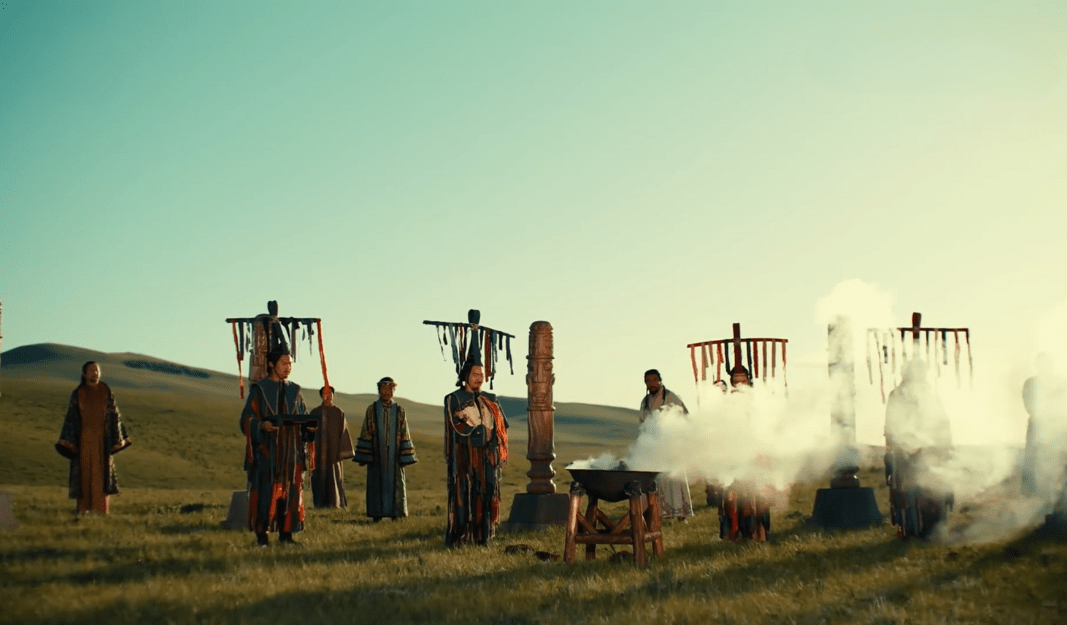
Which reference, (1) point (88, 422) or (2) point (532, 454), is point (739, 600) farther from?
(1) point (88, 422)

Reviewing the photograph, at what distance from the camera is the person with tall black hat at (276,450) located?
462 inches

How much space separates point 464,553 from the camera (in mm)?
11289

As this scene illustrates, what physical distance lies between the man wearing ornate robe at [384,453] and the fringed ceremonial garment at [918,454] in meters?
8.08

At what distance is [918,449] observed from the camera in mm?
12039

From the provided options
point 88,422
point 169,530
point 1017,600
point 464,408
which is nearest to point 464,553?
point 464,408

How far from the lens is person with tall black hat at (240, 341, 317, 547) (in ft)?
38.5

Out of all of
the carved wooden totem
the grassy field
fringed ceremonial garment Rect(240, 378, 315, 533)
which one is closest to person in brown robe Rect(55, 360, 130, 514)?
the grassy field

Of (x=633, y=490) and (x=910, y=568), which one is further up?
(x=633, y=490)

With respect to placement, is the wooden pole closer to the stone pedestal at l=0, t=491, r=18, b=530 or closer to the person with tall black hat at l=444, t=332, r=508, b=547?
the person with tall black hat at l=444, t=332, r=508, b=547

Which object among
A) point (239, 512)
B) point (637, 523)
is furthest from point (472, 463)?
point (239, 512)

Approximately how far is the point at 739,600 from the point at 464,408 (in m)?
5.10

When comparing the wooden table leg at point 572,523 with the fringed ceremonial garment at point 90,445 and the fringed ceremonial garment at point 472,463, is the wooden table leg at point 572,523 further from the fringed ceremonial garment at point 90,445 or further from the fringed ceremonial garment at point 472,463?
the fringed ceremonial garment at point 90,445

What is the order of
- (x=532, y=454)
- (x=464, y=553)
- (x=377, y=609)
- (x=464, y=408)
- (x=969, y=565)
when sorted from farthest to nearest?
(x=532, y=454), (x=464, y=408), (x=464, y=553), (x=969, y=565), (x=377, y=609)

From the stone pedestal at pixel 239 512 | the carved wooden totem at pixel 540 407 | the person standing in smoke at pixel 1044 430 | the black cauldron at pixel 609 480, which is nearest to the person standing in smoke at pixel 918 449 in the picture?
the person standing in smoke at pixel 1044 430
